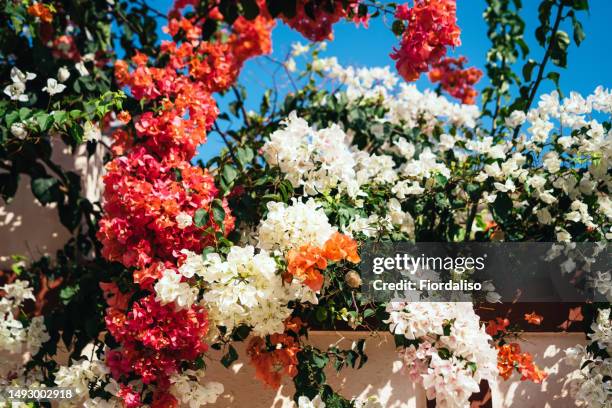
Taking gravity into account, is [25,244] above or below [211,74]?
below

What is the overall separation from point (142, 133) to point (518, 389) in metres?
1.54

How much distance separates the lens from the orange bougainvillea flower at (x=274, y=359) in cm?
190

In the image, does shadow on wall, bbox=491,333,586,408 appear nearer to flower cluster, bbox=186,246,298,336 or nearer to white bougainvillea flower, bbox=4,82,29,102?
flower cluster, bbox=186,246,298,336

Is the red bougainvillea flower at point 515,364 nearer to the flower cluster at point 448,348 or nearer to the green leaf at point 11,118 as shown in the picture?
the flower cluster at point 448,348

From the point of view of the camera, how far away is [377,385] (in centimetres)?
221

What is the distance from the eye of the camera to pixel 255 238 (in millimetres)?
2146

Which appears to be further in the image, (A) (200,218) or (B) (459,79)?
(B) (459,79)

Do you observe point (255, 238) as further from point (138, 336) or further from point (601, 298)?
point (601, 298)

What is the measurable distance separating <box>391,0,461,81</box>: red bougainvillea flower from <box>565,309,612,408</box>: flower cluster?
1016mm

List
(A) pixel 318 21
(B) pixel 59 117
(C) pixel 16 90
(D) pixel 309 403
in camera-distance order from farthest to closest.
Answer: (A) pixel 318 21 < (C) pixel 16 90 < (B) pixel 59 117 < (D) pixel 309 403

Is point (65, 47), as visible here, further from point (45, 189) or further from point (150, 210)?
point (150, 210)

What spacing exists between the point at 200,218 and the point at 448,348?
81 cm

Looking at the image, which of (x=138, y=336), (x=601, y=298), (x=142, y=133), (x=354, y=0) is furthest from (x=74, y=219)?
(x=601, y=298)

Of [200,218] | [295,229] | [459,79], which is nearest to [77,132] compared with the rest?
[200,218]
